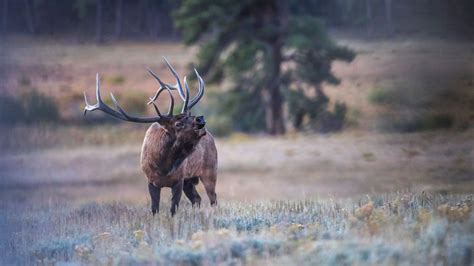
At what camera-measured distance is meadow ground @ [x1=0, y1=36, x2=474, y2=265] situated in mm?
9547

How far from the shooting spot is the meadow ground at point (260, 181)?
955 centimetres

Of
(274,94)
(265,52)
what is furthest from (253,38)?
(274,94)

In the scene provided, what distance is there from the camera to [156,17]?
24.0m

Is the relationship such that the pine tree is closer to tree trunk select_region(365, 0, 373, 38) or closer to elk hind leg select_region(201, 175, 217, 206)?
tree trunk select_region(365, 0, 373, 38)

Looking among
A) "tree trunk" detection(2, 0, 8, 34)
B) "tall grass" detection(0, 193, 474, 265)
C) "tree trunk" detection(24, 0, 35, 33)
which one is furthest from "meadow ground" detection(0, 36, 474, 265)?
"tree trunk" detection(2, 0, 8, 34)

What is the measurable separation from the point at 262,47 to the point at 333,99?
10.7 ft

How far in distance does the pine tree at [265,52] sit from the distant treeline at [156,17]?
7.40 ft

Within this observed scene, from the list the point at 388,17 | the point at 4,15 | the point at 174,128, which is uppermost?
the point at 388,17

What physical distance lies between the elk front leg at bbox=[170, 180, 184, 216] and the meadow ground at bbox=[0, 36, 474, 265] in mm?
114

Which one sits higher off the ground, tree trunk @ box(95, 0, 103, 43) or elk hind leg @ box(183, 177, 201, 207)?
tree trunk @ box(95, 0, 103, 43)

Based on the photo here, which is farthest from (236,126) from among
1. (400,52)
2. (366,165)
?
(400,52)

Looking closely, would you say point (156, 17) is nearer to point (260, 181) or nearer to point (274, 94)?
point (260, 181)

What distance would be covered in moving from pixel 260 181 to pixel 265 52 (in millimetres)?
6195

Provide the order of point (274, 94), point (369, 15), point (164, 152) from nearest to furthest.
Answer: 1. point (164, 152)
2. point (369, 15)
3. point (274, 94)
